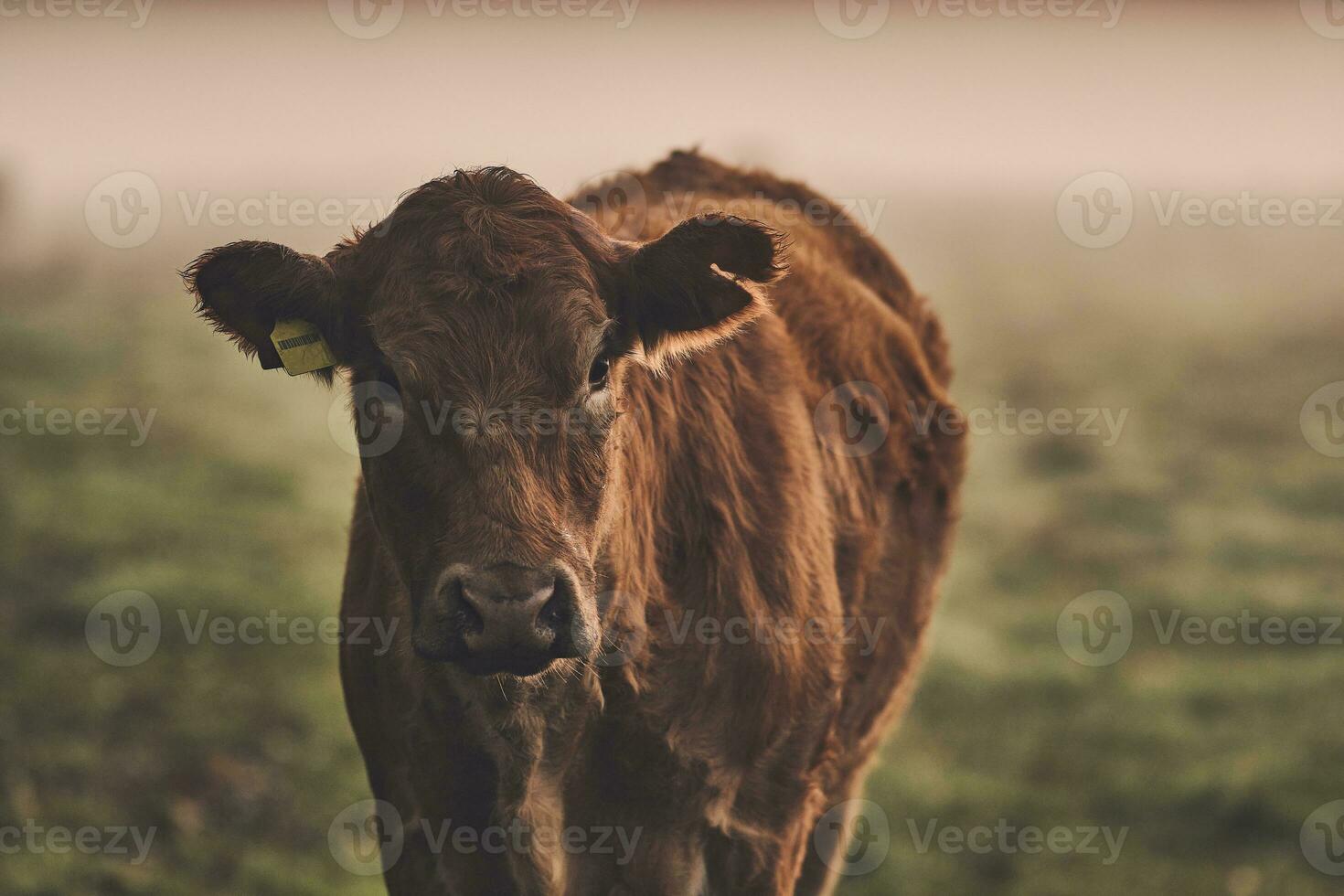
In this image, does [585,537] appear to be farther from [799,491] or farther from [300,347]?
[799,491]

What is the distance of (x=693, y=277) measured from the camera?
4281 millimetres

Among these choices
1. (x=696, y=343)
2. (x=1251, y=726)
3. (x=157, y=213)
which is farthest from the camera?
(x=157, y=213)

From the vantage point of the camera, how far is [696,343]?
14.8 feet

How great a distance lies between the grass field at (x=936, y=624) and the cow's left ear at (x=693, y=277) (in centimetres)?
471

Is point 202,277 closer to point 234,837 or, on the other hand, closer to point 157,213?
point 234,837

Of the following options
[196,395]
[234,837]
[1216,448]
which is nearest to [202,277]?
[234,837]

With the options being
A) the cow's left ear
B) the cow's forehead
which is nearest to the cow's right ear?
the cow's forehead

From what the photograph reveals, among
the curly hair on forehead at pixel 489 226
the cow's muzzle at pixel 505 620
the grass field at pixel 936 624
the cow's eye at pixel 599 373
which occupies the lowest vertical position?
the grass field at pixel 936 624

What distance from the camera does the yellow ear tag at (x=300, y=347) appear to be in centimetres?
417

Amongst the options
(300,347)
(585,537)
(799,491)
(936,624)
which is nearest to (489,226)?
(300,347)

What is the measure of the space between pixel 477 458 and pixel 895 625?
3081mm

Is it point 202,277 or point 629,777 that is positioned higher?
point 202,277

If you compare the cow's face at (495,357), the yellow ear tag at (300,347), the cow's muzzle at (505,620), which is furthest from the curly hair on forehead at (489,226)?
the cow's muzzle at (505,620)

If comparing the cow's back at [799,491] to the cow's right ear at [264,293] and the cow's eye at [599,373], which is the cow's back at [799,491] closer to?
the cow's eye at [599,373]
